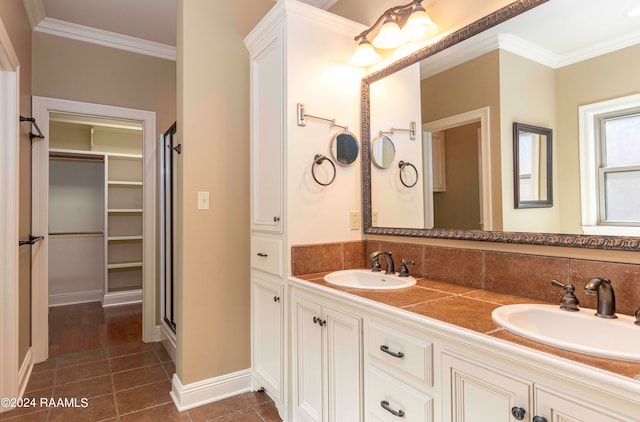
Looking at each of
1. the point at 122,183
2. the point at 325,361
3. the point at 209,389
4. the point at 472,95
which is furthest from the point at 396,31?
the point at 122,183

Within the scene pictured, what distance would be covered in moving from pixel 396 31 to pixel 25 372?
10.6 feet

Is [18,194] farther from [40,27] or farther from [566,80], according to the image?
[566,80]

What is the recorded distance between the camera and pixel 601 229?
1168 mm

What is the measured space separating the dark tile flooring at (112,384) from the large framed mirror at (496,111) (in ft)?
4.53

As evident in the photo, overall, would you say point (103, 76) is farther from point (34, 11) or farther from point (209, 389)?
point (209, 389)

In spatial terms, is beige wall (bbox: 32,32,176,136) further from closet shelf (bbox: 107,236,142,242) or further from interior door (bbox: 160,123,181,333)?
closet shelf (bbox: 107,236,142,242)

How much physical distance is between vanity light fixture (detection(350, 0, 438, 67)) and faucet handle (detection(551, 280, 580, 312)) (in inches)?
52.2

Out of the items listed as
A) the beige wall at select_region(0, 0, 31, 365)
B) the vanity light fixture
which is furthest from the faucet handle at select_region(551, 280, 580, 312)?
the beige wall at select_region(0, 0, 31, 365)

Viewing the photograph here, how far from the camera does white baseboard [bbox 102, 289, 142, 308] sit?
171 inches

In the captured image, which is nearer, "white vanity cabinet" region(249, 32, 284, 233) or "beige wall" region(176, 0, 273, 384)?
"white vanity cabinet" region(249, 32, 284, 233)

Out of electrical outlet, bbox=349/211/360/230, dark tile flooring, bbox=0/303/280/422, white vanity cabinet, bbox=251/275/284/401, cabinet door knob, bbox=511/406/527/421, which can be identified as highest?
electrical outlet, bbox=349/211/360/230

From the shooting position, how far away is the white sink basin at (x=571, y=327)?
3.17 feet

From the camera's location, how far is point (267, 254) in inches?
79.8

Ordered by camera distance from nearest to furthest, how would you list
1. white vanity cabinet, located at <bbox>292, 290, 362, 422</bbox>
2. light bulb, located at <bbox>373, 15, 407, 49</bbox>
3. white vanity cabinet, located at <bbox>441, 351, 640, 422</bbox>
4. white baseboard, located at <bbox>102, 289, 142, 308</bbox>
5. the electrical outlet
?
1. white vanity cabinet, located at <bbox>441, 351, 640, 422</bbox>
2. white vanity cabinet, located at <bbox>292, 290, 362, 422</bbox>
3. light bulb, located at <bbox>373, 15, 407, 49</bbox>
4. the electrical outlet
5. white baseboard, located at <bbox>102, 289, 142, 308</bbox>
